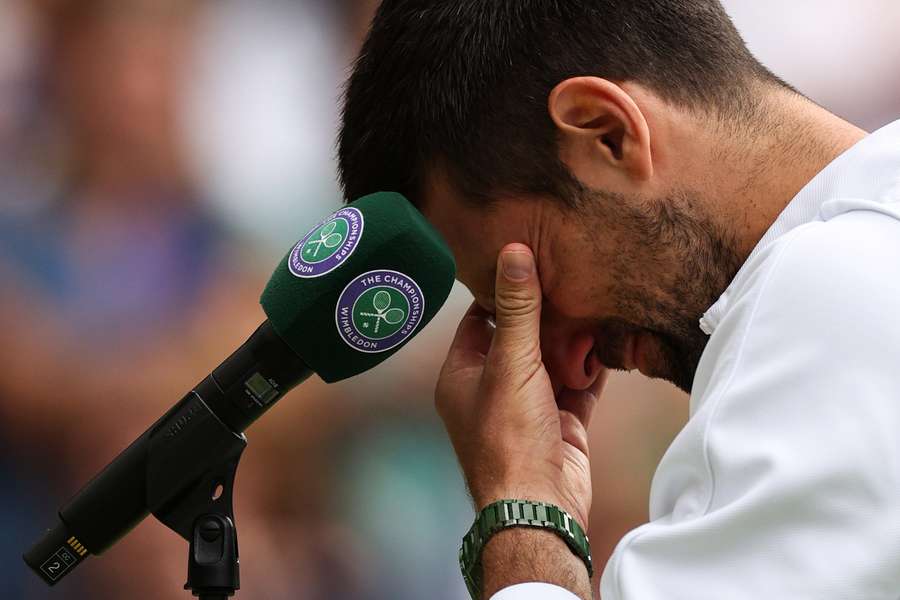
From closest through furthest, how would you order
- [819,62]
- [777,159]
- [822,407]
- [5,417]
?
1. [822,407]
2. [777,159]
3. [5,417]
4. [819,62]

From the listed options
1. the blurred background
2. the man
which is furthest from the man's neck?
the blurred background

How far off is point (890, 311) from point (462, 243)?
68 centimetres

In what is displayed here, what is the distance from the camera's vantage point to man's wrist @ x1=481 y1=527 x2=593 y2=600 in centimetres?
134

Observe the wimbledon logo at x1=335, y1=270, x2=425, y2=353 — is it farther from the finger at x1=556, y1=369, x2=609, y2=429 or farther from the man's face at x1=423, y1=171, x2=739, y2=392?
the finger at x1=556, y1=369, x2=609, y2=429

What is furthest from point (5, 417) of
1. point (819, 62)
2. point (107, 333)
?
point (819, 62)

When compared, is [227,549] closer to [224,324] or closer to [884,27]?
[224,324]

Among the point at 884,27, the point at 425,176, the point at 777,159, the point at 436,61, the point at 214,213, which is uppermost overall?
the point at 214,213

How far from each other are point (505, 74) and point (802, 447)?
27.1 inches

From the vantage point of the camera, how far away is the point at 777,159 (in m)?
1.31

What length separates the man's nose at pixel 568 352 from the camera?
60.2 inches

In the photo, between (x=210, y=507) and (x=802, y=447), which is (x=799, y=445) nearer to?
(x=802, y=447)

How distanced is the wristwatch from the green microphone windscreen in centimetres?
26

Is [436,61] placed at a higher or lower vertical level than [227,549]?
higher

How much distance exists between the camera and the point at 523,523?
141cm
